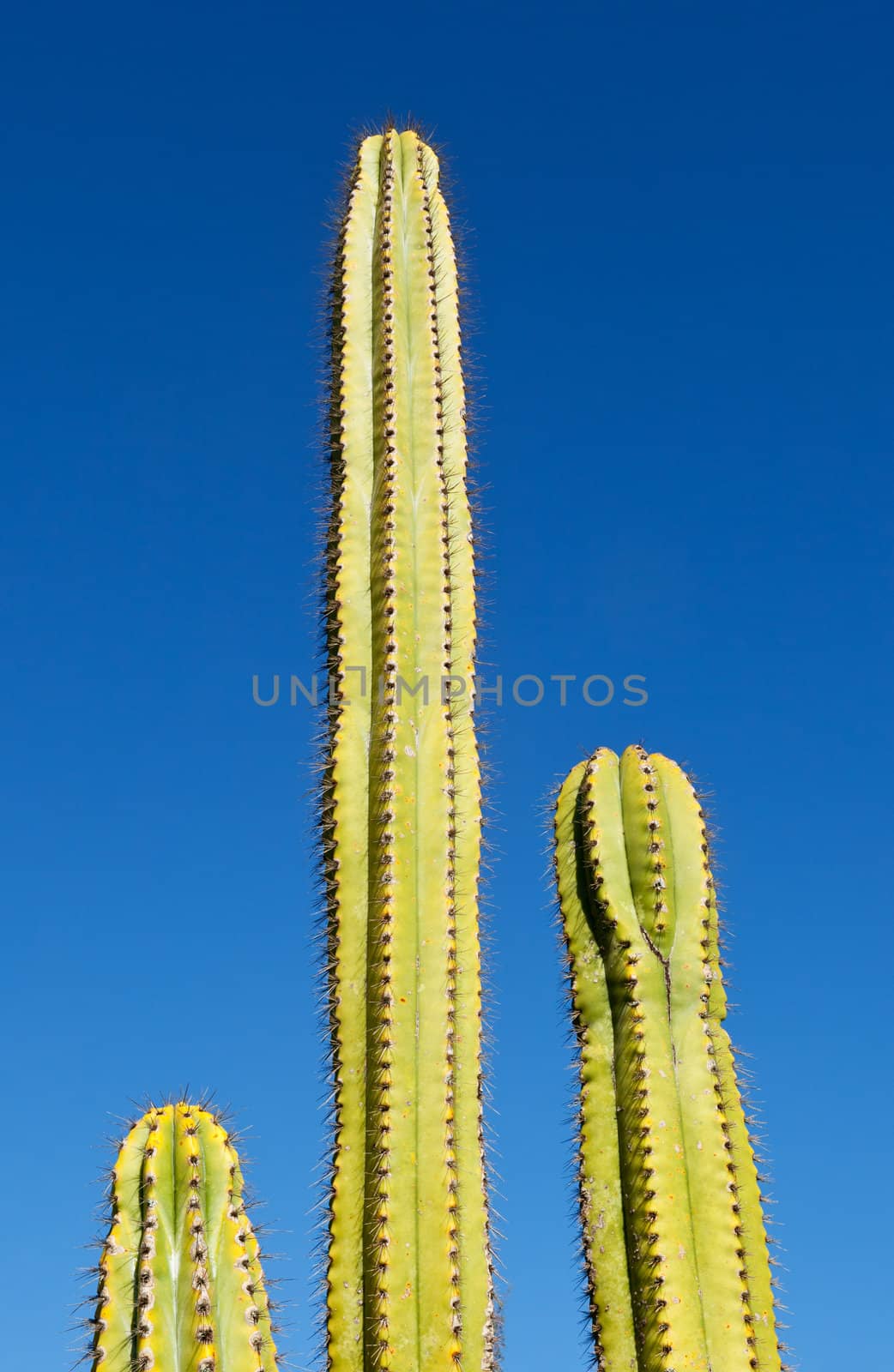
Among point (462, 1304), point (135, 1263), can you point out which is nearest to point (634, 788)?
point (462, 1304)

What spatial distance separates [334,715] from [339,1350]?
68.8 inches

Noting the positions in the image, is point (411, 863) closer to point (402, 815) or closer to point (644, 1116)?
point (402, 815)

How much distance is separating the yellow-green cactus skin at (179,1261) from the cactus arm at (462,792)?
0.62m

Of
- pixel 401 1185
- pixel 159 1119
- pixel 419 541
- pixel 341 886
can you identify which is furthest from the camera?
pixel 419 541

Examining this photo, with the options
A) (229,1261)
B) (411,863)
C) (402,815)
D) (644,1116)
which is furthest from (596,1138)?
(229,1261)

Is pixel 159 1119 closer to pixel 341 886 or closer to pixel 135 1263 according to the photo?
pixel 135 1263

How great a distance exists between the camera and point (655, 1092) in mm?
4391

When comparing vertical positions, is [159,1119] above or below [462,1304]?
above

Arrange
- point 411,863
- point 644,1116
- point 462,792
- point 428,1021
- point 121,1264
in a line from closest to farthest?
point 121,1264
point 428,1021
point 411,863
point 644,1116
point 462,792

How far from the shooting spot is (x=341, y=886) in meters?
4.25

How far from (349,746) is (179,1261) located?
1548 millimetres

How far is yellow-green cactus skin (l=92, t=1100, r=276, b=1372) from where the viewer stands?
131 inches

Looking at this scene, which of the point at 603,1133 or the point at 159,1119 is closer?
the point at 159,1119

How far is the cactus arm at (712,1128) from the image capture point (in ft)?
13.7
